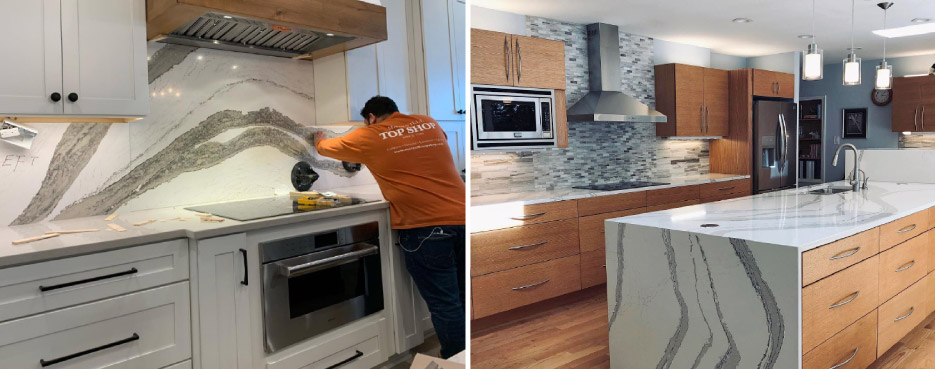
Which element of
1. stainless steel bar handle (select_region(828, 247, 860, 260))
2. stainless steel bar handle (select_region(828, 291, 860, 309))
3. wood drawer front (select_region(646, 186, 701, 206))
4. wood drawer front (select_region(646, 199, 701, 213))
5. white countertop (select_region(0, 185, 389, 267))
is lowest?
stainless steel bar handle (select_region(828, 291, 860, 309))

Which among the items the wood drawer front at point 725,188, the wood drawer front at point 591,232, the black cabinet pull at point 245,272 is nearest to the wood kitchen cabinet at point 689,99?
the wood drawer front at point 725,188

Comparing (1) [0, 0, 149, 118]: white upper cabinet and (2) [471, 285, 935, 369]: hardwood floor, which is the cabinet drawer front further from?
(1) [0, 0, 149, 118]: white upper cabinet

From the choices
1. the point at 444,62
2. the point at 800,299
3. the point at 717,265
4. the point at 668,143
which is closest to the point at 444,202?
the point at 444,62

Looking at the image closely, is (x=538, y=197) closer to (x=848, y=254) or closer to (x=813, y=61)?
(x=813, y=61)

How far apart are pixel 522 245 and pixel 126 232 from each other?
2104mm

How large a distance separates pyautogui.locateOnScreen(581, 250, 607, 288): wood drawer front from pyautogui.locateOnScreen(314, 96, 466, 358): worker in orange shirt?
6.68 ft

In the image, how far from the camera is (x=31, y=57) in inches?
75.6

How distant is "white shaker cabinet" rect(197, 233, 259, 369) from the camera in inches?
80.0

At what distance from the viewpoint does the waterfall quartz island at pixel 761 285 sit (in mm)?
2004

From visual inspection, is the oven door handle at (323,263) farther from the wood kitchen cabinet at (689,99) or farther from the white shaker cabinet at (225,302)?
the wood kitchen cabinet at (689,99)

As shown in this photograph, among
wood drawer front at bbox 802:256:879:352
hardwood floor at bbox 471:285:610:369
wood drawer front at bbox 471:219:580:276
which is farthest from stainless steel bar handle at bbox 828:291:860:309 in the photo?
wood drawer front at bbox 471:219:580:276

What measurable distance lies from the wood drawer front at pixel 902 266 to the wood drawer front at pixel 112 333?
2677mm

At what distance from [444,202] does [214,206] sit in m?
1.25

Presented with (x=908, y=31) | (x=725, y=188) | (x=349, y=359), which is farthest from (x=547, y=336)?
(x=908, y=31)
